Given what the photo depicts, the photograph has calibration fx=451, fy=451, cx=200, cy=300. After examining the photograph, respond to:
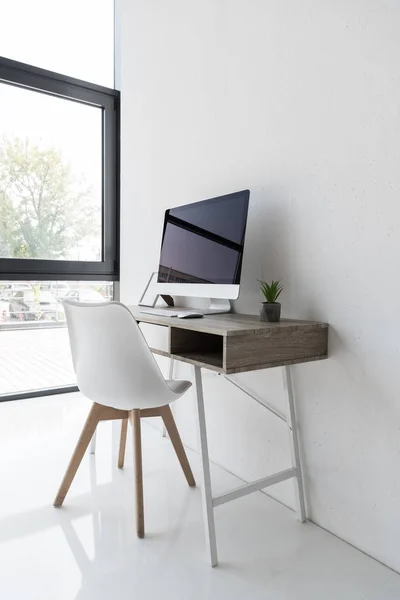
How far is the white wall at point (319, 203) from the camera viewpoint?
4.35 feet

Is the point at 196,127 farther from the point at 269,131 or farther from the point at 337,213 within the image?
the point at 337,213

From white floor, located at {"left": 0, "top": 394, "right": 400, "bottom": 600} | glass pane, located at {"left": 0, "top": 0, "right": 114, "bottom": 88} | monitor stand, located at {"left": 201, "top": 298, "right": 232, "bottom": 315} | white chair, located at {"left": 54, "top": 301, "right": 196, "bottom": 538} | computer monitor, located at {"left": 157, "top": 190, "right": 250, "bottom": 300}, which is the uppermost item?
glass pane, located at {"left": 0, "top": 0, "right": 114, "bottom": 88}

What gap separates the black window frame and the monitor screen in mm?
1078

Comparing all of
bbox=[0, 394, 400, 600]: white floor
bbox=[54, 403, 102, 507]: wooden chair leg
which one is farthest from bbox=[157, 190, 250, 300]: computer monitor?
bbox=[0, 394, 400, 600]: white floor

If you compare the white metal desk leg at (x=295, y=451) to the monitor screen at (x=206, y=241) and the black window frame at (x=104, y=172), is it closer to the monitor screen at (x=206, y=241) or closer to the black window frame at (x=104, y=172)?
the monitor screen at (x=206, y=241)

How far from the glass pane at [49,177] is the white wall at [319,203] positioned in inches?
43.8

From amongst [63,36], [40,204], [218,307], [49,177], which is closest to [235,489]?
[218,307]

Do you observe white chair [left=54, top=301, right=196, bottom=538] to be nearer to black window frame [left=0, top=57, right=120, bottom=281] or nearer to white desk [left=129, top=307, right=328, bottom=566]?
white desk [left=129, top=307, right=328, bottom=566]

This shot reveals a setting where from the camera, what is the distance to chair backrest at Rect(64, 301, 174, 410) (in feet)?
4.70

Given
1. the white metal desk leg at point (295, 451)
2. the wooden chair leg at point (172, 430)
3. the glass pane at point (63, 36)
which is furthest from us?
the glass pane at point (63, 36)

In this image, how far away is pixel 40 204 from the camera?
2920mm

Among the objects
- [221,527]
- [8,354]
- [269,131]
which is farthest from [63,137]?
[221,527]

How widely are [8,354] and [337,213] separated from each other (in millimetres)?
2284

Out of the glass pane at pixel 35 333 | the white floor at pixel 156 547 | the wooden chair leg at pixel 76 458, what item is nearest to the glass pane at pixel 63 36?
the glass pane at pixel 35 333
